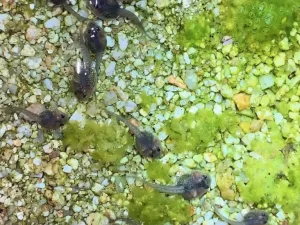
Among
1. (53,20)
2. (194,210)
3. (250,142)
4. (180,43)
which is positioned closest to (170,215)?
(194,210)

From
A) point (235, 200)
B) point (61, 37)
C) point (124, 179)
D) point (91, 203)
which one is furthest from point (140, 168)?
point (61, 37)

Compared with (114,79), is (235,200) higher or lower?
lower

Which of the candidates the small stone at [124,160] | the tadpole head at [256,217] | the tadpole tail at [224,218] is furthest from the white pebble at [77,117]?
the tadpole head at [256,217]

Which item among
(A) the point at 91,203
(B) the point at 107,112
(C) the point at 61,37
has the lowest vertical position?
(A) the point at 91,203

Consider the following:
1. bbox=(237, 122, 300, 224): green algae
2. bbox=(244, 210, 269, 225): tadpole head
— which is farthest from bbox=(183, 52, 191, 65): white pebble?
bbox=(244, 210, 269, 225): tadpole head

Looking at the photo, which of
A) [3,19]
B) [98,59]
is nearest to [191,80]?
[98,59]

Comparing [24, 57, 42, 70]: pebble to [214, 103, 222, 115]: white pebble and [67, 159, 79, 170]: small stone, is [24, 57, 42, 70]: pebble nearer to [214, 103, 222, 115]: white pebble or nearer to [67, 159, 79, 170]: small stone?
[67, 159, 79, 170]: small stone

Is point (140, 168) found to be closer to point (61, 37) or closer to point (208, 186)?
point (208, 186)
